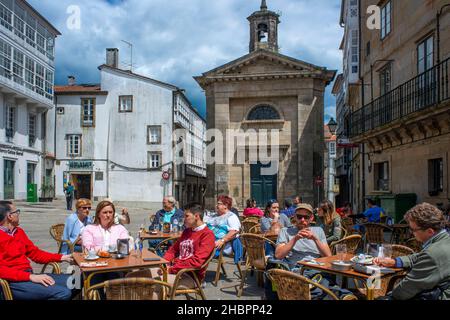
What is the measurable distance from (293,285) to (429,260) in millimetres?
1150

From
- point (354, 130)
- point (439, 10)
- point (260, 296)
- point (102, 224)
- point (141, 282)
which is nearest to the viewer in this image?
point (141, 282)

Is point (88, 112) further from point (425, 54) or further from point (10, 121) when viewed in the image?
point (425, 54)

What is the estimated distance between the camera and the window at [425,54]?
13.8m

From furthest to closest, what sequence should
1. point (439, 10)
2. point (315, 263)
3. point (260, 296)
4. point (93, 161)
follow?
point (93, 161) < point (439, 10) < point (260, 296) < point (315, 263)

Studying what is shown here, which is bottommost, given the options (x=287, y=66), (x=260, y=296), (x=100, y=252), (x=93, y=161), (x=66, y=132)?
(x=260, y=296)

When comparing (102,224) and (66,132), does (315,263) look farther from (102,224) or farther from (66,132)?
(66,132)

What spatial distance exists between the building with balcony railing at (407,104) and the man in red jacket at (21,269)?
391 inches

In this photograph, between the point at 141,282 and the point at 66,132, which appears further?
the point at 66,132

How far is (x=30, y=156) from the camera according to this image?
32.3m

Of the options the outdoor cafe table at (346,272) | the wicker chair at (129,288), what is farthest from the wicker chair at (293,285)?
the wicker chair at (129,288)

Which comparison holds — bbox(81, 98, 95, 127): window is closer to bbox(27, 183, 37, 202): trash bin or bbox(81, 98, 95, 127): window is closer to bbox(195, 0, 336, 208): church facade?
bbox(27, 183, 37, 202): trash bin

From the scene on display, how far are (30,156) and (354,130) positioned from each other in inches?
944
